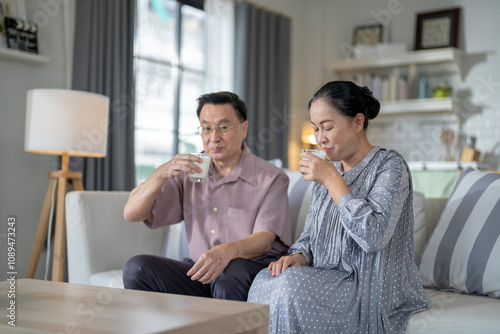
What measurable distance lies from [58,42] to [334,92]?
242 cm

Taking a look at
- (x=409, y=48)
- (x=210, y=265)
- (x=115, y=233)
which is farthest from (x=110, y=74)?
(x=409, y=48)

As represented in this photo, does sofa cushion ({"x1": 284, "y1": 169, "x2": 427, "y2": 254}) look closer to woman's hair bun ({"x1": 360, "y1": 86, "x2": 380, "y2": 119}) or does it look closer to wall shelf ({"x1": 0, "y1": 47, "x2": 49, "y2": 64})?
woman's hair bun ({"x1": 360, "y1": 86, "x2": 380, "y2": 119})

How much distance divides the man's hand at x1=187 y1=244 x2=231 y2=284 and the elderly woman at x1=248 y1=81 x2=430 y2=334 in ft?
0.48

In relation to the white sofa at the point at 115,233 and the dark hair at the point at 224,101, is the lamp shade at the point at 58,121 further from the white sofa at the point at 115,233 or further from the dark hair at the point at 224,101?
the dark hair at the point at 224,101

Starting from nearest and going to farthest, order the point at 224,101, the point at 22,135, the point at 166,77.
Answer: the point at 224,101
the point at 22,135
the point at 166,77

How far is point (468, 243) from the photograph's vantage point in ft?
6.89

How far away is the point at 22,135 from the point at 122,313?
2567 mm

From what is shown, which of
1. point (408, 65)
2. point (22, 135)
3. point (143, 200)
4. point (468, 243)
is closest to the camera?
point (468, 243)

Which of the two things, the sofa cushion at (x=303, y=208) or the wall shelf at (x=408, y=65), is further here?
the wall shelf at (x=408, y=65)

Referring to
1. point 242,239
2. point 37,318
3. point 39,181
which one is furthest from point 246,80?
point 37,318

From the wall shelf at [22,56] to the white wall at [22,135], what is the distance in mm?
44

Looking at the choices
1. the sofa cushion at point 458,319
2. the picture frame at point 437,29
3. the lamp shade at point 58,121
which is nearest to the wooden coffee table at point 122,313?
the sofa cushion at point 458,319

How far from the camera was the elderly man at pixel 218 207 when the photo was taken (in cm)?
208

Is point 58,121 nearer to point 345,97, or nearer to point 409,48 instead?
point 345,97
